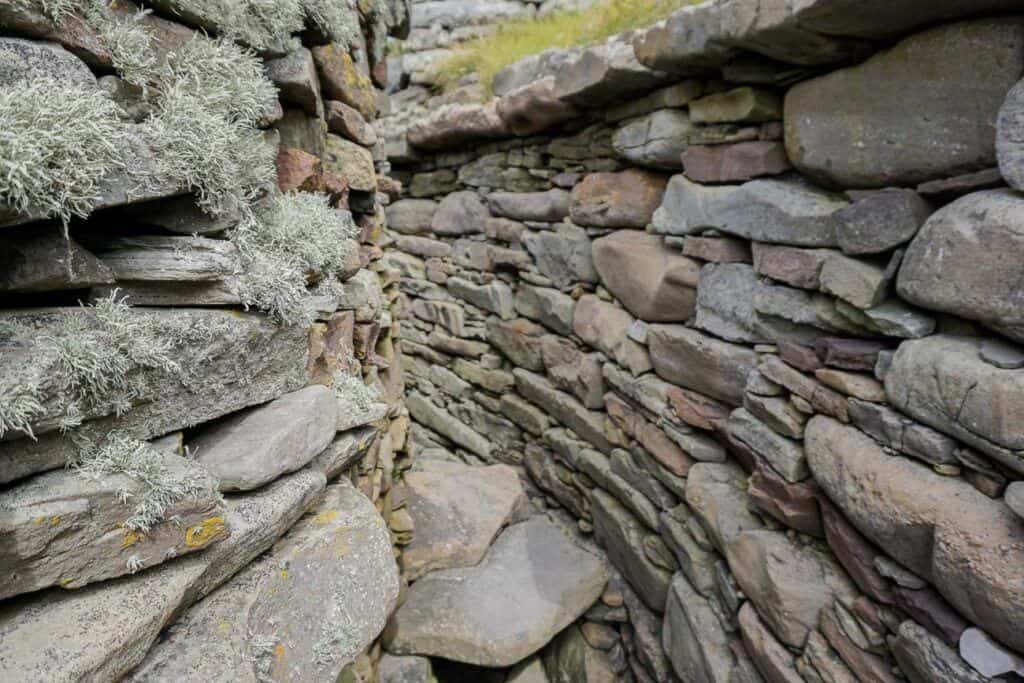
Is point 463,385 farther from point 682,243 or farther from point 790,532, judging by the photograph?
point 790,532

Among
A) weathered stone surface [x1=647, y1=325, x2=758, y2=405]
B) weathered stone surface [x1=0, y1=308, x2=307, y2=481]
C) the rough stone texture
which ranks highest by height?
weathered stone surface [x1=0, y1=308, x2=307, y2=481]

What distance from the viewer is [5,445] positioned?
3.67ft

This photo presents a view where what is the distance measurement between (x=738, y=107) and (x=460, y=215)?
3.12 metres

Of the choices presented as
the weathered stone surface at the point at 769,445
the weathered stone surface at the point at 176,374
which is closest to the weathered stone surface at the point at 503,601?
the weathered stone surface at the point at 769,445

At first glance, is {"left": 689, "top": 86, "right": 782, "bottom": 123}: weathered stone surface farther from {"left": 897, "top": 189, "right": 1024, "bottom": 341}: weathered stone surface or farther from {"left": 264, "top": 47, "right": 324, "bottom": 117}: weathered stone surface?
{"left": 264, "top": 47, "right": 324, "bottom": 117}: weathered stone surface

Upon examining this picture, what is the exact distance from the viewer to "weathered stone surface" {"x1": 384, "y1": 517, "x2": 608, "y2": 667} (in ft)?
10.1

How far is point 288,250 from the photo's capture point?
1.80m

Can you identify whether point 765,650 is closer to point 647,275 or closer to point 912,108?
point 647,275

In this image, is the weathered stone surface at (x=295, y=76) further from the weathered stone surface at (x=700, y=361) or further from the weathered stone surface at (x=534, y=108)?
the weathered stone surface at (x=700, y=361)

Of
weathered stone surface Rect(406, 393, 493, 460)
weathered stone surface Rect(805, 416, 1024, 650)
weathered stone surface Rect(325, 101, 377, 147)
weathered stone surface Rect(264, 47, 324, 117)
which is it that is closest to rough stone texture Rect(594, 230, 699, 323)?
weathered stone surface Rect(805, 416, 1024, 650)

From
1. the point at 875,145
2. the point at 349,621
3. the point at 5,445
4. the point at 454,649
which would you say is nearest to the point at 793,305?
the point at 875,145

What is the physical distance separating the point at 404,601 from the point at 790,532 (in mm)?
2089

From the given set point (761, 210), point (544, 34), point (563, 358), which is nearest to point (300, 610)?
point (761, 210)

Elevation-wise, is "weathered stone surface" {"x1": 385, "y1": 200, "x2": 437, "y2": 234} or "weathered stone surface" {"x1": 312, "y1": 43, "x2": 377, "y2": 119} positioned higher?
"weathered stone surface" {"x1": 312, "y1": 43, "x2": 377, "y2": 119}
